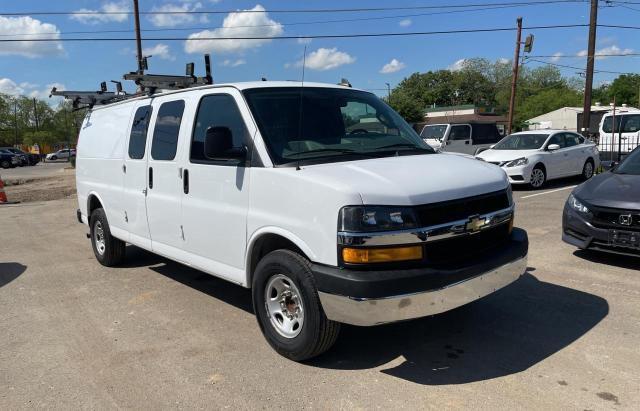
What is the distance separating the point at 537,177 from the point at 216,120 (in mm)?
10962

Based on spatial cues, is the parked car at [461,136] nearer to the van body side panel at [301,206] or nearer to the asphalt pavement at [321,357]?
the asphalt pavement at [321,357]

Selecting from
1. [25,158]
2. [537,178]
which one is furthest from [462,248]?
[25,158]

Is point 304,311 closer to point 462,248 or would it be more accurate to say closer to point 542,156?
point 462,248

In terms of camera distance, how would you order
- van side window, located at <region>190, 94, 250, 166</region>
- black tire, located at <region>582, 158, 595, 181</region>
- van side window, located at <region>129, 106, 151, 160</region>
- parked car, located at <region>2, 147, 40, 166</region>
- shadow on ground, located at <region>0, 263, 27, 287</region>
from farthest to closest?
parked car, located at <region>2, 147, 40, 166</region>, black tire, located at <region>582, 158, 595, 181</region>, shadow on ground, located at <region>0, 263, 27, 287</region>, van side window, located at <region>129, 106, 151, 160</region>, van side window, located at <region>190, 94, 250, 166</region>

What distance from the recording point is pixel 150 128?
5391mm

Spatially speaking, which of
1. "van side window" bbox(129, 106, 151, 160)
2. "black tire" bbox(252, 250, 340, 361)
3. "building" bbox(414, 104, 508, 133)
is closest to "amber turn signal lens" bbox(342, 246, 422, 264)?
"black tire" bbox(252, 250, 340, 361)

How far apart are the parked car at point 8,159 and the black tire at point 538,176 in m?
43.5

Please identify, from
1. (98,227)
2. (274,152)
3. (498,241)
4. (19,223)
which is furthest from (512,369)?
(19,223)

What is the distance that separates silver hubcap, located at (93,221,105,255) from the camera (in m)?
6.85

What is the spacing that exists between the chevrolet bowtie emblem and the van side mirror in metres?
1.73

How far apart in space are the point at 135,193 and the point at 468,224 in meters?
3.63

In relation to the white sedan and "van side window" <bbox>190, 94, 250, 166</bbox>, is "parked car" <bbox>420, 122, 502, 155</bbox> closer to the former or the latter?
the white sedan

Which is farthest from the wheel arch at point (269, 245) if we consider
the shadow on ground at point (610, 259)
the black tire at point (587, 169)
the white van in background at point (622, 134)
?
the white van in background at point (622, 134)

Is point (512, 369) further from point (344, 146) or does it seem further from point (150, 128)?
point (150, 128)
